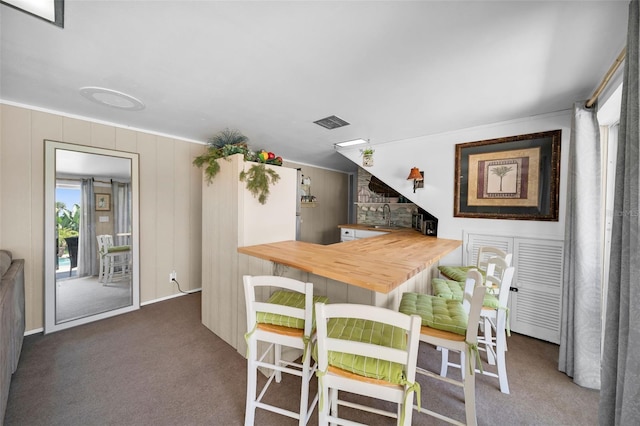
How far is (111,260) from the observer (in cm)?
281

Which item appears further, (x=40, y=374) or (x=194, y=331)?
(x=194, y=331)

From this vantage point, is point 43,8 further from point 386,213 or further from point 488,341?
point 386,213

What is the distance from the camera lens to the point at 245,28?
1.27m

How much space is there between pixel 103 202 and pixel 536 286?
16.0 ft

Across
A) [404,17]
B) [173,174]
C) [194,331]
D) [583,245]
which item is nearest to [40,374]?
[194,331]

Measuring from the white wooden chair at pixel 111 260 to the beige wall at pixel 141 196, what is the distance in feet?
0.58

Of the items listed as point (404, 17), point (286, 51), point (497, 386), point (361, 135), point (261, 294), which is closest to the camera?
point (404, 17)

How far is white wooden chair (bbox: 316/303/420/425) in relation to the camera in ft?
2.98

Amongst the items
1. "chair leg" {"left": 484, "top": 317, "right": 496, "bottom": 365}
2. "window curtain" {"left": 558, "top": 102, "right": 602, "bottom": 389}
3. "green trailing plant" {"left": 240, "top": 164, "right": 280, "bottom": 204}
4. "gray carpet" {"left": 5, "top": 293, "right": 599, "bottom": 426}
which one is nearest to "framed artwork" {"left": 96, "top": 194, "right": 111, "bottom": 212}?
"gray carpet" {"left": 5, "top": 293, "right": 599, "bottom": 426}

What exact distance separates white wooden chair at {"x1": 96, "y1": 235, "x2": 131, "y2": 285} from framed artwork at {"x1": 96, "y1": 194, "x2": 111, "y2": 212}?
33 cm

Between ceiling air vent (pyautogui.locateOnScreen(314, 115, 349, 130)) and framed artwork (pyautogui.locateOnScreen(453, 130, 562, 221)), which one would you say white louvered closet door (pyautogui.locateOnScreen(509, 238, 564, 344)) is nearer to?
framed artwork (pyautogui.locateOnScreen(453, 130, 562, 221))

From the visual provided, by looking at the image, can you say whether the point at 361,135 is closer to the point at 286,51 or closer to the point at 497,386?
the point at 286,51

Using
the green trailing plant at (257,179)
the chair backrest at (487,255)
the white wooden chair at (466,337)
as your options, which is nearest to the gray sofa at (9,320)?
the green trailing plant at (257,179)

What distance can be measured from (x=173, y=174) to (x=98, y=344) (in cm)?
209
